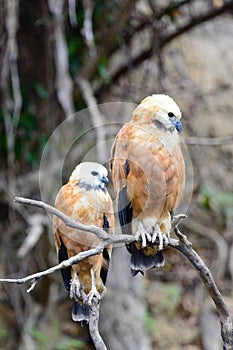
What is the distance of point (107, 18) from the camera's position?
4637 millimetres

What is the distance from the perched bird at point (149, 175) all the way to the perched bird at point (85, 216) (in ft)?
0.38

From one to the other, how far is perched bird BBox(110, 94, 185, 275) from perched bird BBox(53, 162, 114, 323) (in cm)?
11

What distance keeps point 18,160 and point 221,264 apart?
1576 millimetres

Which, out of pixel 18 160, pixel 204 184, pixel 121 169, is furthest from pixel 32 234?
pixel 121 169

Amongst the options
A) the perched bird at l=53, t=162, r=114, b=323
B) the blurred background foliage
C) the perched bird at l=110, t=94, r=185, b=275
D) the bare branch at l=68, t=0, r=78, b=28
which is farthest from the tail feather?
the bare branch at l=68, t=0, r=78, b=28

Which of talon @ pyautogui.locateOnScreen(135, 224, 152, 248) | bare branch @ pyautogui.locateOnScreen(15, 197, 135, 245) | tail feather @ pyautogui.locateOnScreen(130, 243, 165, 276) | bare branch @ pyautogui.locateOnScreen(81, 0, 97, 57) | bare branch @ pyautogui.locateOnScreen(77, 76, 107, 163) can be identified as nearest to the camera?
bare branch @ pyautogui.locateOnScreen(15, 197, 135, 245)

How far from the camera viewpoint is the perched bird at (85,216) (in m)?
2.05

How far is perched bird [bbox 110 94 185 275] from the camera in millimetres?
2070

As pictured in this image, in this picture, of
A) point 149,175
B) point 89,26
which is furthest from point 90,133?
point 149,175

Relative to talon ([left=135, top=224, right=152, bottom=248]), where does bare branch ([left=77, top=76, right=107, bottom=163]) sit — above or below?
above

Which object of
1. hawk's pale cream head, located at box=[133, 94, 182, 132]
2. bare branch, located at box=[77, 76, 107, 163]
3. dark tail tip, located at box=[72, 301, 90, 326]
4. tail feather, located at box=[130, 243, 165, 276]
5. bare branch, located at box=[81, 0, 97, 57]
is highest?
bare branch, located at box=[81, 0, 97, 57]

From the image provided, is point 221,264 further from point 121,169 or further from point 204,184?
point 121,169

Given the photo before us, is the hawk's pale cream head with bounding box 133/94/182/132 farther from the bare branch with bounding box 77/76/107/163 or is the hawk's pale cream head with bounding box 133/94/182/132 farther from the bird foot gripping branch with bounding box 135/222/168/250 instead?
the bare branch with bounding box 77/76/107/163

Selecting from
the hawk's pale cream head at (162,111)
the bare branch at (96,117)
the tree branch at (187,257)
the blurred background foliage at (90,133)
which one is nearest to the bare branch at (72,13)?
the blurred background foliage at (90,133)
